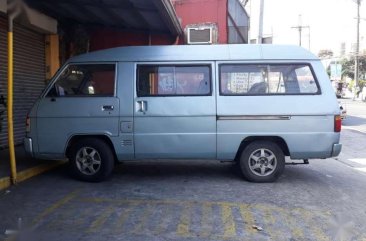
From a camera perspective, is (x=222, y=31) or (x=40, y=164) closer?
(x=40, y=164)

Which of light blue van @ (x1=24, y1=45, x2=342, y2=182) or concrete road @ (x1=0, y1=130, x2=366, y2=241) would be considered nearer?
concrete road @ (x1=0, y1=130, x2=366, y2=241)

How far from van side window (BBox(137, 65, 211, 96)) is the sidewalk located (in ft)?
7.78

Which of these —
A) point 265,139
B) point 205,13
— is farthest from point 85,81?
point 205,13

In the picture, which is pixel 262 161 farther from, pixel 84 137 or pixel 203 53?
pixel 84 137

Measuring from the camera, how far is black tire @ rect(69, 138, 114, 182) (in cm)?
695

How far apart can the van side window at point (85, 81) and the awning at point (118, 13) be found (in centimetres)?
239

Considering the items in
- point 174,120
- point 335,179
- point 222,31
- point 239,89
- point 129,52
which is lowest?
point 335,179

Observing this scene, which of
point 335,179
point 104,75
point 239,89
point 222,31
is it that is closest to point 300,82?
point 239,89

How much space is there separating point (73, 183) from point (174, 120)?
76.1 inches

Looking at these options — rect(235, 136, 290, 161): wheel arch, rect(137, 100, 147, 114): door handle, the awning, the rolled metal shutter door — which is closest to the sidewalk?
the rolled metal shutter door

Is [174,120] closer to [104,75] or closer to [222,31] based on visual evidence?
[104,75]

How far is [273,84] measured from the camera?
699cm

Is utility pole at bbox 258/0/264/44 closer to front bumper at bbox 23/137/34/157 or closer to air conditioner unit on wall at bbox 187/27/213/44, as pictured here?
air conditioner unit on wall at bbox 187/27/213/44

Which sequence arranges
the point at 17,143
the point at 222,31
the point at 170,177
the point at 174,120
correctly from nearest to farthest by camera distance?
1. the point at 174,120
2. the point at 170,177
3. the point at 17,143
4. the point at 222,31
